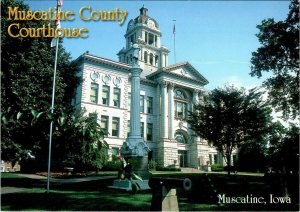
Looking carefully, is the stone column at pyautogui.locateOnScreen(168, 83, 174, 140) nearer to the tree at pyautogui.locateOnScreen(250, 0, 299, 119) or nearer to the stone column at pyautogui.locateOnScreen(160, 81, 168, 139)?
the stone column at pyautogui.locateOnScreen(160, 81, 168, 139)

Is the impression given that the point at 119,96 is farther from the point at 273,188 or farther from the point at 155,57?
the point at 273,188

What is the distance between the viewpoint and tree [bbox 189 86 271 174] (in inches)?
952

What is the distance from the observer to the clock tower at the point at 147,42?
55.3m

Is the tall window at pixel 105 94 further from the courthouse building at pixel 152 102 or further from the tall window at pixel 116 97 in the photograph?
the tall window at pixel 116 97

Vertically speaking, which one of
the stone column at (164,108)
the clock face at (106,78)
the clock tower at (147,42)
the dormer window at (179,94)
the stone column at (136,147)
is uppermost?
the clock tower at (147,42)

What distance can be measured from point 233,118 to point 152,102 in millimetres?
24072

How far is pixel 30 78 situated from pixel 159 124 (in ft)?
93.8

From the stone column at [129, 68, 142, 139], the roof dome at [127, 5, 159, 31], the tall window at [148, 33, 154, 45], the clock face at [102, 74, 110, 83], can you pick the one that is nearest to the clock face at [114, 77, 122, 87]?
the clock face at [102, 74, 110, 83]

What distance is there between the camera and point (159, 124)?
152 ft

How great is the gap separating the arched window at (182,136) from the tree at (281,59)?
21.1 metres

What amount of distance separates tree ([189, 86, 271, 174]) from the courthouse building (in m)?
13.1

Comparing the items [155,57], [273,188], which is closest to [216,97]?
[273,188]

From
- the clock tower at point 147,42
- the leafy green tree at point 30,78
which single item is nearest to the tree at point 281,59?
the leafy green tree at point 30,78

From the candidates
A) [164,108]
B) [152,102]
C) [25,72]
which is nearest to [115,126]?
[152,102]
